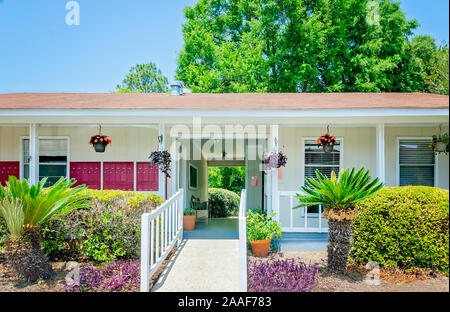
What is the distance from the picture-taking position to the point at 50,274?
514 centimetres


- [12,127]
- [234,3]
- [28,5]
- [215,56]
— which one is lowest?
[12,127]

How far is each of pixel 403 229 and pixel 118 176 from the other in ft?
20.8

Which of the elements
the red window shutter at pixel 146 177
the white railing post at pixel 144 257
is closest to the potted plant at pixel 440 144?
the white railing post at pixel 144 257

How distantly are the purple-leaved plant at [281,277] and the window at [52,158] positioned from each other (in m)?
5.67

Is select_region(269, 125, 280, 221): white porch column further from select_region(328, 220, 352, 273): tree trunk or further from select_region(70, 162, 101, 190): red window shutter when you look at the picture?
select_region(70, 162, 101, 190): red window shutter

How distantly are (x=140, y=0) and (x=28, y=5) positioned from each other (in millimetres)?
2316

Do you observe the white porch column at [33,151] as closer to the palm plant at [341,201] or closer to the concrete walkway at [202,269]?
the concrete walkway at [202,269]

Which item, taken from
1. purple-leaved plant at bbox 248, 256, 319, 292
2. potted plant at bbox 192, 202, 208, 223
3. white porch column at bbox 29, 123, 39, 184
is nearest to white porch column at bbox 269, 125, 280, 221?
purple-leaved plant at bbox 248, 256, 319, 292

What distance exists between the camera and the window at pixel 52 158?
343 inches

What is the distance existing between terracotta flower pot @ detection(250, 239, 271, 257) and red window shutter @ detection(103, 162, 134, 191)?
12.4 feet

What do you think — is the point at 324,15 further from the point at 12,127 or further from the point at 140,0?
the point at 12,127

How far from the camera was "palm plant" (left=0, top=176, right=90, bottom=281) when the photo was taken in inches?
190

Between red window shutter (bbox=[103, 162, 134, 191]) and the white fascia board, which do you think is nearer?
the white fascia board
